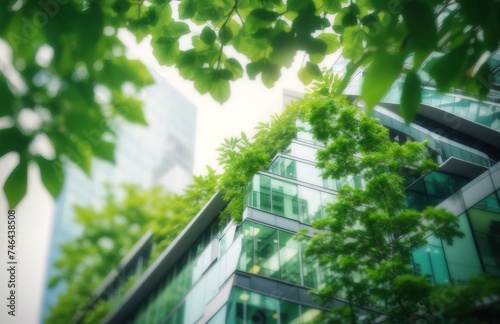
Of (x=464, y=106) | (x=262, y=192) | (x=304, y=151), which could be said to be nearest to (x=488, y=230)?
(x=464, y=106)

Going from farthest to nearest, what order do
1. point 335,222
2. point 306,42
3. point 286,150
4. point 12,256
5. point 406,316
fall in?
1. point 286,150
2. point 335,222
3. point 406,316
4. point 12,256
5. point 306,42

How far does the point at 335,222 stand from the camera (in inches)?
365

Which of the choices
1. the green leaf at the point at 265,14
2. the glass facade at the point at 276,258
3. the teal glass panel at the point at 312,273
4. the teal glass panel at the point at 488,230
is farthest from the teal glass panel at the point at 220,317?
the green leaf at the point at 265,14

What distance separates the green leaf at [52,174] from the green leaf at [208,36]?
162cm

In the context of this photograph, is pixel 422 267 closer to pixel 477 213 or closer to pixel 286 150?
pixel 477 213

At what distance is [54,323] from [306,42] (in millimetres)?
26938

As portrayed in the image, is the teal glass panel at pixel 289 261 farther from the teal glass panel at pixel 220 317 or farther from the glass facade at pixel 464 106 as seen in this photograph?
the glass facade at pixel 464 106

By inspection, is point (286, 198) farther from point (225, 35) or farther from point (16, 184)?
point (16, 184)

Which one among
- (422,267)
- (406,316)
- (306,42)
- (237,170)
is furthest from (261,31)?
(237,170)

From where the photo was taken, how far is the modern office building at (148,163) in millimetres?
8568

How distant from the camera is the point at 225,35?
8.80ft

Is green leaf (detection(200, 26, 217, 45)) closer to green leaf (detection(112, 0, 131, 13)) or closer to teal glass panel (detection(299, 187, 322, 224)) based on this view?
green leaf (detection(112, 0, 131, 13))

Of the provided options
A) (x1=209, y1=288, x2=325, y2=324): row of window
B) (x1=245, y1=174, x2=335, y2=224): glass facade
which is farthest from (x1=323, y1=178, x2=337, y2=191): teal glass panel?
(x1=209, y1=288, x2=325, y2=324): row of window

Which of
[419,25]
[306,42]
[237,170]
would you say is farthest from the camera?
[237,170]
